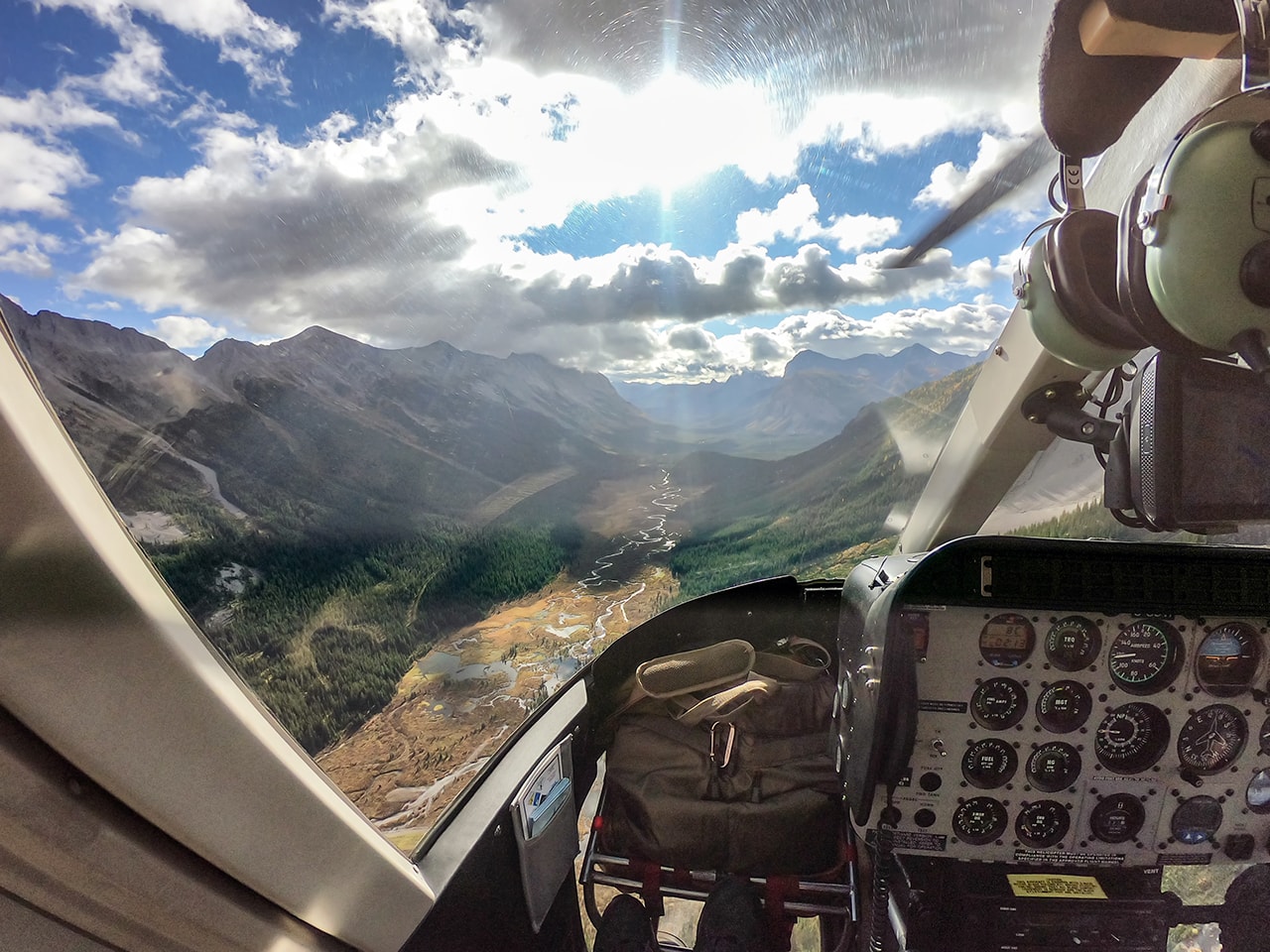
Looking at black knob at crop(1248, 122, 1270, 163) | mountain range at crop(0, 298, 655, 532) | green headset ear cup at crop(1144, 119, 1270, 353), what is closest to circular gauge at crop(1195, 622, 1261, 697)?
green headset ear cup at crop(1144, 119, 1270, 353)

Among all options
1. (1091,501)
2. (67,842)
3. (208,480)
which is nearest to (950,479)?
(1091,501)

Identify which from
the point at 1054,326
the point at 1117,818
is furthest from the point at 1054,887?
the point at 1054,326

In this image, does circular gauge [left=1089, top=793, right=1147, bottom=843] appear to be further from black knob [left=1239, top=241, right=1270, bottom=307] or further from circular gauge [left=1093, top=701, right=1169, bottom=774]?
black knob [left=1239, top=241, right=1270, bottom=307]

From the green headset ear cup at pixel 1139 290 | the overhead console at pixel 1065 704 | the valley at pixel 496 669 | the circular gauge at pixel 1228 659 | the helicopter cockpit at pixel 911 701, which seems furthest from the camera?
the circular gauge at pixel 1228 659

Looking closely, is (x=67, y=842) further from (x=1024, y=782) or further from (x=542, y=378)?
(x=1024, y=782)

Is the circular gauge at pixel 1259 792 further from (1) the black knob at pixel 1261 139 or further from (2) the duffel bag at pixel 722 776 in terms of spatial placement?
(1) the black knob at pixel 1261 139

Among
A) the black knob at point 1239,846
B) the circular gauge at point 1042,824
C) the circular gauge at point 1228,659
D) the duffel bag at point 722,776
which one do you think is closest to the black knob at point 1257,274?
the circular gauge at point 1228,659
